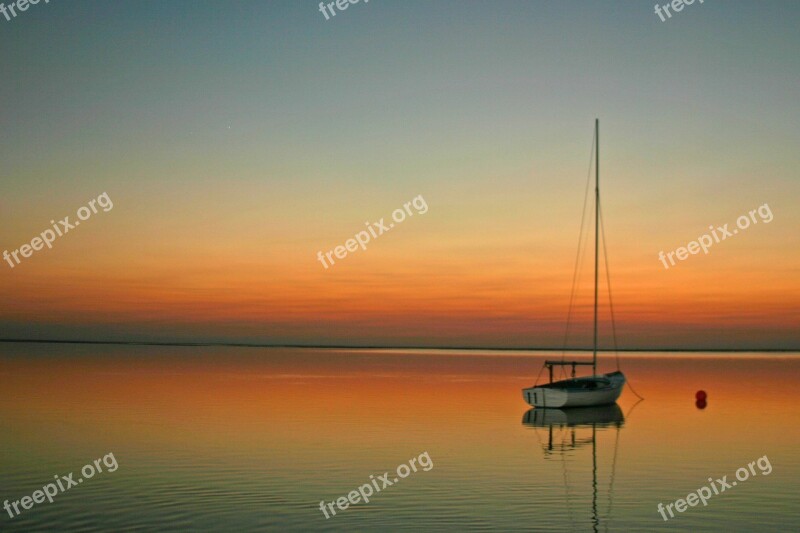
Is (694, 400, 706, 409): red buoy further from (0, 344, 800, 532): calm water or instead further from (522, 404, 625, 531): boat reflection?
(522, 404, 625, 531): boat reflection

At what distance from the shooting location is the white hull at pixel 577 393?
6028 centimetres

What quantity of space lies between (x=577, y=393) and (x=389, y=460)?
28.5m

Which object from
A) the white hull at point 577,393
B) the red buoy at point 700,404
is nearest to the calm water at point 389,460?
the red buoy at point 700,404

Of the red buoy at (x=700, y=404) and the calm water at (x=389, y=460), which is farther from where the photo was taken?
the red buoy at (x=700, y=404)

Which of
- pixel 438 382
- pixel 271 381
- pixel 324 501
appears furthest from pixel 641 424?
pixel 271 381

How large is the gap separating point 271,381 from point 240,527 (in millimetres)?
70169

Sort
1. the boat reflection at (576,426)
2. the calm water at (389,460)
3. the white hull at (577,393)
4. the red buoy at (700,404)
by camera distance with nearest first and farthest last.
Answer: the calm water at (389,460) → the boat reflection at (576,426) → the white hull at (577,393) → the red buoy at (700,404)

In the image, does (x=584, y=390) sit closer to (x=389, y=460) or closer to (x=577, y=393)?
(x=577, y=393)

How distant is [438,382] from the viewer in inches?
3725

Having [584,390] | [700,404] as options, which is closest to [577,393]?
[584,390]

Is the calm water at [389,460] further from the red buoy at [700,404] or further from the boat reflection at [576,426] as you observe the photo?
the red buoy at [700,404]

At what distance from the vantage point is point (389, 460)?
3631 centimetres

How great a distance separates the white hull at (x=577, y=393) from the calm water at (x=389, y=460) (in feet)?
4.46

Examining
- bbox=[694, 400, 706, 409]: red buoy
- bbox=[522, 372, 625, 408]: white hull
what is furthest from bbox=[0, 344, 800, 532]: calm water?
bbox=[522, 372, 625, 408]: white hull
